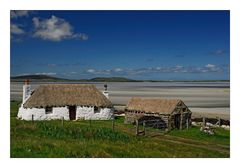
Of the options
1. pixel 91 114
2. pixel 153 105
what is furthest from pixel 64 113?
pixel 153 105

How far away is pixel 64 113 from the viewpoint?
29812mm

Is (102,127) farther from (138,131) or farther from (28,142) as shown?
(28,142)

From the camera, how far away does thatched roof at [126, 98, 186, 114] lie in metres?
27.4

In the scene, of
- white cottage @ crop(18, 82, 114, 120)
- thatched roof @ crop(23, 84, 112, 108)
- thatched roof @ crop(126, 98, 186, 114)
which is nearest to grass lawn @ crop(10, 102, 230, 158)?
thatched roof @ crop(126, 98, 186, 114)

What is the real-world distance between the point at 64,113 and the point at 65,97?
51.3 inches

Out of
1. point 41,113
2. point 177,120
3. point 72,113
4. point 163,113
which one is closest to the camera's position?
point 163,113

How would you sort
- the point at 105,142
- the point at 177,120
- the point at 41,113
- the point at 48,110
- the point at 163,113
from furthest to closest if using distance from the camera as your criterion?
the point at 48,110
the point at 41,113
the point at 177,120
the point at 163,113
the point at 105,142

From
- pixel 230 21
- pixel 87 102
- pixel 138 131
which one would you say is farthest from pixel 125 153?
pixel 87 102

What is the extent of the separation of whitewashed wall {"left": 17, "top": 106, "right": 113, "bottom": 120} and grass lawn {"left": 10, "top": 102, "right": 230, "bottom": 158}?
227 centimetres

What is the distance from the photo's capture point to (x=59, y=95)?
1197 inches

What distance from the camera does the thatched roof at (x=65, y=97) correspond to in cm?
2953

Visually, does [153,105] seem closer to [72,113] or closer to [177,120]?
[177,120]

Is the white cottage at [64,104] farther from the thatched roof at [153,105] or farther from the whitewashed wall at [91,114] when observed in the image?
the thatched roof at [153,105]
